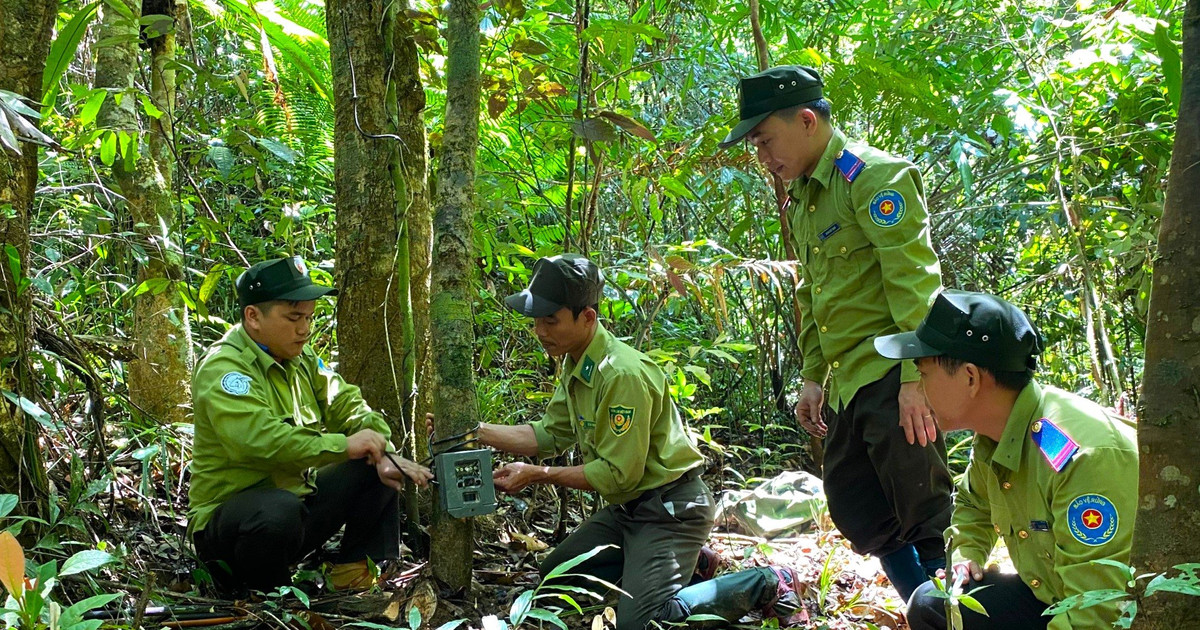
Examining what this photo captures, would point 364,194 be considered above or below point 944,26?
below

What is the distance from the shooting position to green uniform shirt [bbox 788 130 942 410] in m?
3.22

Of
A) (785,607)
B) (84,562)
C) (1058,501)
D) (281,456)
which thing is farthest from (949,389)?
(281,456)

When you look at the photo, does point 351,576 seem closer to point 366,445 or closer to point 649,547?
point 366,445

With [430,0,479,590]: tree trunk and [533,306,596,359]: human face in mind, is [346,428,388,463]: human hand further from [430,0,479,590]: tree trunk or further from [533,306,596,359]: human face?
[533,306,596,359]: human face

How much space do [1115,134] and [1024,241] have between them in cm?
199

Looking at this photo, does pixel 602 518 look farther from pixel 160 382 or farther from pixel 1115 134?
pixel 1115 134

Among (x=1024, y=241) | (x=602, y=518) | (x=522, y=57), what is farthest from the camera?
(x=1024, y=241)

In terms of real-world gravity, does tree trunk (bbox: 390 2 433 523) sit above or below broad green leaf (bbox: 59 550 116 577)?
above

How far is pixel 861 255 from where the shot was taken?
3.45 metres

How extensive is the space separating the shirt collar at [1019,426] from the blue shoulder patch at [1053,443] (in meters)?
0.03

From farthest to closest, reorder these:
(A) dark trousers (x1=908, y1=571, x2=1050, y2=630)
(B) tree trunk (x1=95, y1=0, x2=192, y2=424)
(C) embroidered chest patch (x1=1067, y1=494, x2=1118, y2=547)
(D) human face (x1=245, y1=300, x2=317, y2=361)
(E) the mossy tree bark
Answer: (B) tree trunk (x1=95, y1=0, x2=192, y2=424)
(E) the mossy tree bark
(D) human face (x1=245, y1=300, x2=317, y2=361)
(A) dark trousers (x1=908, y1=571, x2=1050, y2=630)
(C) embroidered chest patch (x1=1067, y1=494, x2=1118, y2=547)

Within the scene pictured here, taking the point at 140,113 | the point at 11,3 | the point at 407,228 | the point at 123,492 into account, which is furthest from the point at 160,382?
the point at 11,3

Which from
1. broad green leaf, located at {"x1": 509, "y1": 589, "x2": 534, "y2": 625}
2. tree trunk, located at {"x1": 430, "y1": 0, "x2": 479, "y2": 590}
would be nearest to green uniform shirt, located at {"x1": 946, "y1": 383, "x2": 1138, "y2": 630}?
broad green leaf, located at {"x1": 509, "y1": 589, "x2": 534, "y2": 625}

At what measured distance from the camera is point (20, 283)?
3.08 m
